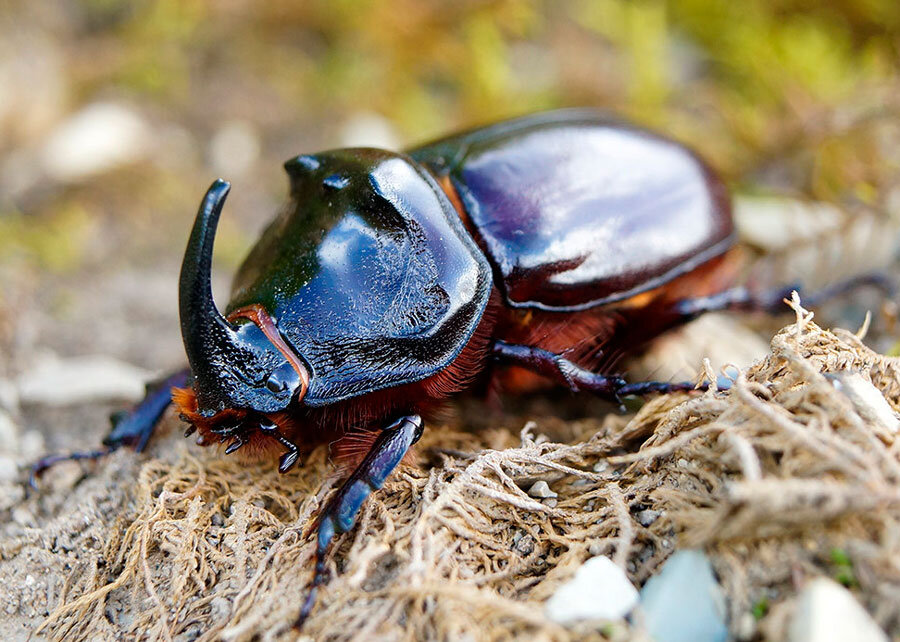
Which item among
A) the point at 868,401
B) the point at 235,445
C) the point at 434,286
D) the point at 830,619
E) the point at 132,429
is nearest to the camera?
the point at 830,619

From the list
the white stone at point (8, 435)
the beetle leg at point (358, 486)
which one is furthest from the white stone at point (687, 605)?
the white stone at point (8, 435)

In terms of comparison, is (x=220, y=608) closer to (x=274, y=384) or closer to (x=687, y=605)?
(x=274, y=384)

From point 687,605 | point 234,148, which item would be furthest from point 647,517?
point 234,148

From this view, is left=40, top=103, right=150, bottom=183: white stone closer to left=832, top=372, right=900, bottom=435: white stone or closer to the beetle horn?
the beetle horn

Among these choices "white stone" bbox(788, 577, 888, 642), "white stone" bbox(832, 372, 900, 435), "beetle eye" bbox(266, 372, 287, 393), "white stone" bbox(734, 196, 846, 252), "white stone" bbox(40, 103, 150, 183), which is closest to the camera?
"white stone" bbox(788, 577, 888, 642)

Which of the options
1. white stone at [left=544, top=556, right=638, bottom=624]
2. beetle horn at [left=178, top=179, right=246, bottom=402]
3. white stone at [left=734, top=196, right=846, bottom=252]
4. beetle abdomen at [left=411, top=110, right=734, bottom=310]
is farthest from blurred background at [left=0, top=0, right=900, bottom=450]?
white stone at [left=544, top=556, right=638, bottom=624]

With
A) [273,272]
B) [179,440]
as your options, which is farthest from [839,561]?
[179,440]

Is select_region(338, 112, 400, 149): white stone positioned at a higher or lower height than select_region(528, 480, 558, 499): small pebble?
higher
